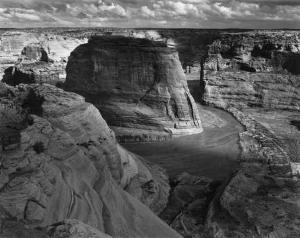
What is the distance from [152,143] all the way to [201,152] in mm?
4020

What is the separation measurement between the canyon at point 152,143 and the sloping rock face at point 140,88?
0.09m

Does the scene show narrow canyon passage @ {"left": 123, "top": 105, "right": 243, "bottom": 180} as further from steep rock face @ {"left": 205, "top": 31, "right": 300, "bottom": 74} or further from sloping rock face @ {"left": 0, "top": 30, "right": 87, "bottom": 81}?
sloping rock face @ {"left": 0, "top": 30, "right": 87, "bottom": 81}

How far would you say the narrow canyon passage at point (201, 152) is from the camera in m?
25.0

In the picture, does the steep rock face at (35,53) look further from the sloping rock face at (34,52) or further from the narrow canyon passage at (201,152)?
the narrow canyon passage at (201,152)

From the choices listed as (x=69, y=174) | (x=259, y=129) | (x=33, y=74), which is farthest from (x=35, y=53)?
(x=69, y=174)

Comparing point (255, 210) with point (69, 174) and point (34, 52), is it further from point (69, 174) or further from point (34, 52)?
point (34, 52)

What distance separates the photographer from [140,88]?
3262cm

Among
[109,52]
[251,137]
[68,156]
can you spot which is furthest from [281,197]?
[109,52]

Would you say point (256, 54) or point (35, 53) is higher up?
point (256, 54)

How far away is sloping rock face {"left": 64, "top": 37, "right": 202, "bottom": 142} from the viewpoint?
31.9 metres

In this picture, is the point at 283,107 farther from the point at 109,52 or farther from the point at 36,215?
the point at 36,215

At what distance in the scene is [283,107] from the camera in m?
45.8

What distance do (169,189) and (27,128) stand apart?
27.7 feet

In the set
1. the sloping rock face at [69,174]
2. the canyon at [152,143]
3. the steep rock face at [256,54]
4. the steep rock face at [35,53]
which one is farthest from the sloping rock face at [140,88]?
the steep rock face at [35,53]
